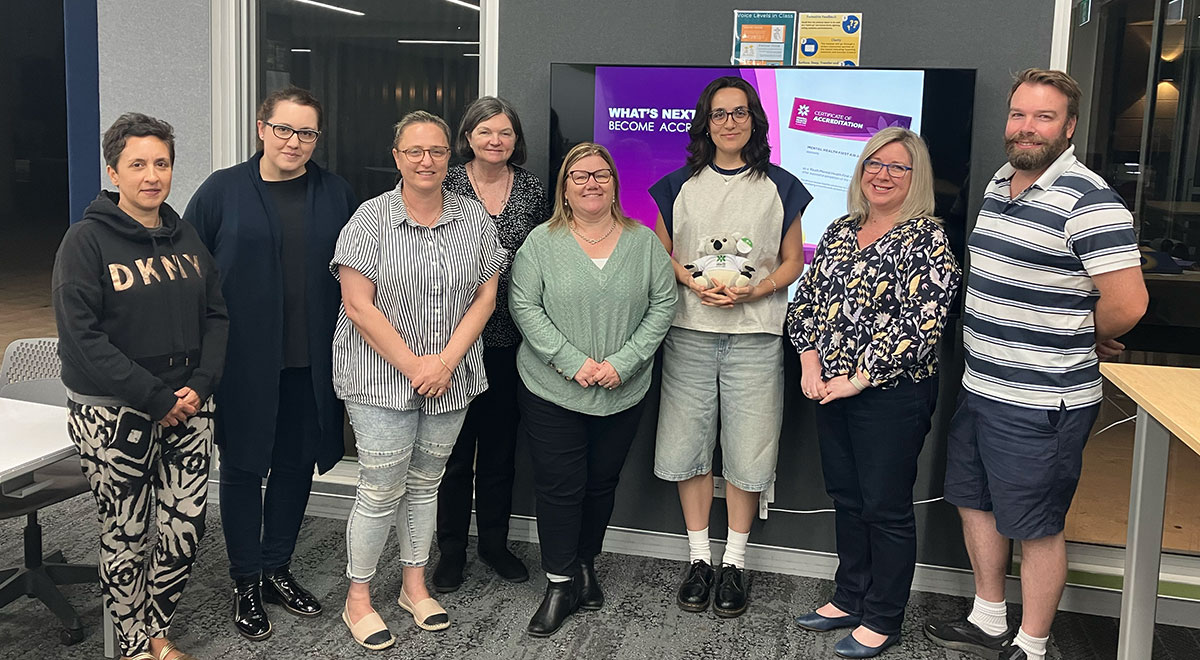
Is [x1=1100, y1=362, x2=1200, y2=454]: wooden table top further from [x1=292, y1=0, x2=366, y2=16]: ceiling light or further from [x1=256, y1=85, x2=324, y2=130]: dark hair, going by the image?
[x1=292, y1=0, x2=366, y2=16]: ceiling light

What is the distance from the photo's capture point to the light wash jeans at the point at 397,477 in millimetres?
2797

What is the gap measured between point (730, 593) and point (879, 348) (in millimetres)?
1011

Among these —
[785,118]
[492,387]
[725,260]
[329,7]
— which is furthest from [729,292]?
[329,7]

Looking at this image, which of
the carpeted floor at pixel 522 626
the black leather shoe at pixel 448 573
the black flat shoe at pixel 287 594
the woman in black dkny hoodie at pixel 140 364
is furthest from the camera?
the black leather shoe at pixel 448 573

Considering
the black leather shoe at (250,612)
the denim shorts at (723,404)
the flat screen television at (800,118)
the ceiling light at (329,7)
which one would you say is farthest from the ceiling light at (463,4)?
the black leather shoe at (250,612)

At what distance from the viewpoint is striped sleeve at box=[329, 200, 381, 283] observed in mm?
2695

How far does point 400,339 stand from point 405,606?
37.7 inches

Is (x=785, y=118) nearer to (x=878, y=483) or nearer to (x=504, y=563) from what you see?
(x=878, y=483)

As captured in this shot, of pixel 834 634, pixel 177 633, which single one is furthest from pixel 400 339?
pixel 834 634

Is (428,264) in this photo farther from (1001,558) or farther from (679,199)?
(1001,558)

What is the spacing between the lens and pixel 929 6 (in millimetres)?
3205

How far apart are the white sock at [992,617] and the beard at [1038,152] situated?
1317 millimetres

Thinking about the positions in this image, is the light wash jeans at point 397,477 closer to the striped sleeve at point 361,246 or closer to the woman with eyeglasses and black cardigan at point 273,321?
the woman with eyeglasses and black cardigan at point 273,321

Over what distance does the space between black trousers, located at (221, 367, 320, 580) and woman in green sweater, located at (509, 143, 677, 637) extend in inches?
26.5
